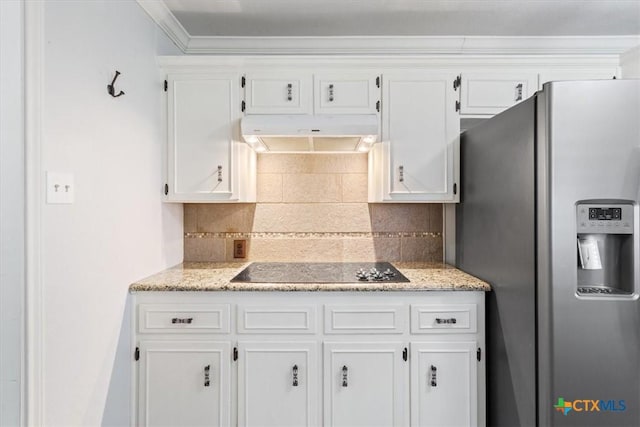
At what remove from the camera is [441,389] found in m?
1.66

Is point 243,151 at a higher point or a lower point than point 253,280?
higher

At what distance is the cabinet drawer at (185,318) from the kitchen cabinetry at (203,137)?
2.18ft

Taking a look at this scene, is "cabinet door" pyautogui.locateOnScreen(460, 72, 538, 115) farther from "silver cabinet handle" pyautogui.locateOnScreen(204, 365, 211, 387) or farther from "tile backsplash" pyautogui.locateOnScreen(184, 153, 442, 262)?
"silver cabinet handle" pyautogui.locateOnScreen(204, 365, 211, 387)

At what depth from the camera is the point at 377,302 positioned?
1677 mm

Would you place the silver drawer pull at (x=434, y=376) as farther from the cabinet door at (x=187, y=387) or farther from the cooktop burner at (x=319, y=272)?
the cabinet door at (x=187, y=387)

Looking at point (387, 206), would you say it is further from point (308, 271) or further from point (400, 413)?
point (400, 413)

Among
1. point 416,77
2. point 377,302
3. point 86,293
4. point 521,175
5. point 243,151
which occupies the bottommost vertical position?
point 377,302

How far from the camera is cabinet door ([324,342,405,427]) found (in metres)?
1.66

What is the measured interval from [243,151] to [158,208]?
612 millimetres

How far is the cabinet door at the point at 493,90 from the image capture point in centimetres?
199

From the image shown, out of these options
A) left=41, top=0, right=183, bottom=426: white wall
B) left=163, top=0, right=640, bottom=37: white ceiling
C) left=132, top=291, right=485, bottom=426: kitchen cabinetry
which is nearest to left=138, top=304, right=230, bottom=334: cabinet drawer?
left=132, top=291, right=485, bottom=426: kitchen cabinetry

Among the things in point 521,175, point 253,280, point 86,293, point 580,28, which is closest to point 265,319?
point 253,280

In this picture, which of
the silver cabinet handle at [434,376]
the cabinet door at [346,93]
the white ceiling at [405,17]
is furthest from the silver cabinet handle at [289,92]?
the silver cabinet handle at [434,376]

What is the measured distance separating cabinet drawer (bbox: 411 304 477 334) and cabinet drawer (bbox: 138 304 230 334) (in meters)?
0.95
